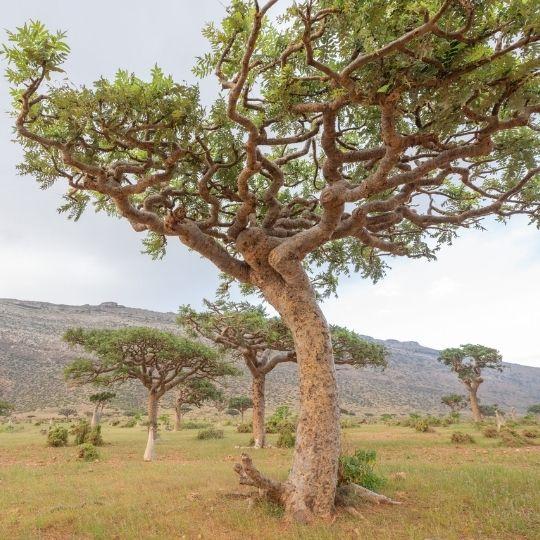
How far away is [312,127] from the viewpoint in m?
8.07

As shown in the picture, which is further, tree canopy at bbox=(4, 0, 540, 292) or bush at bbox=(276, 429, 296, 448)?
bush at bbox=(276, 429, 296, 448)

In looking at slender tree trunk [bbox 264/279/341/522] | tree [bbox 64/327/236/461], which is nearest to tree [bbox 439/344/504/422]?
tree [bbox 64/327/236/461]

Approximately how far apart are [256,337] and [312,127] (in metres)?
15.7

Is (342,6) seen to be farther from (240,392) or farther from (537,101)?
(240,392)

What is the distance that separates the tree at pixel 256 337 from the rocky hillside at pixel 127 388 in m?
3.43

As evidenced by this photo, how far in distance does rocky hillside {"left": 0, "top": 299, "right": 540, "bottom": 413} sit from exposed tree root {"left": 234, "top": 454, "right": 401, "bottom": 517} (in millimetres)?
18209

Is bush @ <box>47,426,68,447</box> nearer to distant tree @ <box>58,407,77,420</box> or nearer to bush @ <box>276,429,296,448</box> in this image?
bush @ <box>276,429,296,448</box>

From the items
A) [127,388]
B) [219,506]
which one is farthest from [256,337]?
[127,388]

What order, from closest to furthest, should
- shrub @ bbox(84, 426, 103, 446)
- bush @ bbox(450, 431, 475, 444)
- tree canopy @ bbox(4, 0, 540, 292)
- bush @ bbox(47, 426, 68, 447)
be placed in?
tree canopy @ bbox(4, 0, 540, 292), bush @ bbox(450, 431, 475, 444), bush @ bbox(47, 426, 68, 447), shrub @ bbox(84, 426, 103, 446)

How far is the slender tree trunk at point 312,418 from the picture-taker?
6992mm

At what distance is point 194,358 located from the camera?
26547mm

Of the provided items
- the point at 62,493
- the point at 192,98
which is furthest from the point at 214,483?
the point at 192,98

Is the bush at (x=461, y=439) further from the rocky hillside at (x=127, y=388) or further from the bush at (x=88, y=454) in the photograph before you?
the bush at (x=88, y=454)

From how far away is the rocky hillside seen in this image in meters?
56.9
